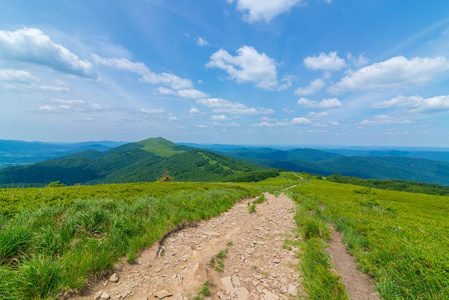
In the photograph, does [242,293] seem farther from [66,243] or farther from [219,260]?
[66,243]

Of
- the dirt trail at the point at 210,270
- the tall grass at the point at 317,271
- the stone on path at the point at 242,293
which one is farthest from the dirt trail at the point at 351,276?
the stone on path at the point at 242,293

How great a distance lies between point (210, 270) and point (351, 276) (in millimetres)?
5129

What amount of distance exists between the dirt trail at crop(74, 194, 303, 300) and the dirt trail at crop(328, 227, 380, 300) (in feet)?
5.22

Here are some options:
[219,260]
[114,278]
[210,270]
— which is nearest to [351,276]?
[219,260]

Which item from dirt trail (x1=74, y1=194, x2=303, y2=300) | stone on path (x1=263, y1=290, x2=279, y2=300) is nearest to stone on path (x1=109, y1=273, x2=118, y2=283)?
dirt trail (x1=74, y1=194, x2=303, y2=300)

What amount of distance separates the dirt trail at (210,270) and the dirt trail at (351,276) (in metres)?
1.59

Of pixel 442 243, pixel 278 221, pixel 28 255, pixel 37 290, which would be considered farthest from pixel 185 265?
pixel 442 243

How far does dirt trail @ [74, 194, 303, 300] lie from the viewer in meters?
4.73

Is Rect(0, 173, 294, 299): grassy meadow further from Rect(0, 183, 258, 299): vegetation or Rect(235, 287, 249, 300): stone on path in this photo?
Rect(235, 287, 249, 300): stone on path

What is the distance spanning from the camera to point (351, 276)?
625cm

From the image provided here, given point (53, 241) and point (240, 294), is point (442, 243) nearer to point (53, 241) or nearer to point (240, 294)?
point (240, 294)

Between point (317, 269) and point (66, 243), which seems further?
point (66, 243)

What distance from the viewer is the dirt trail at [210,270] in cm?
473

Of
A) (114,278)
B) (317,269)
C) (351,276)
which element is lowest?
(351,276)
